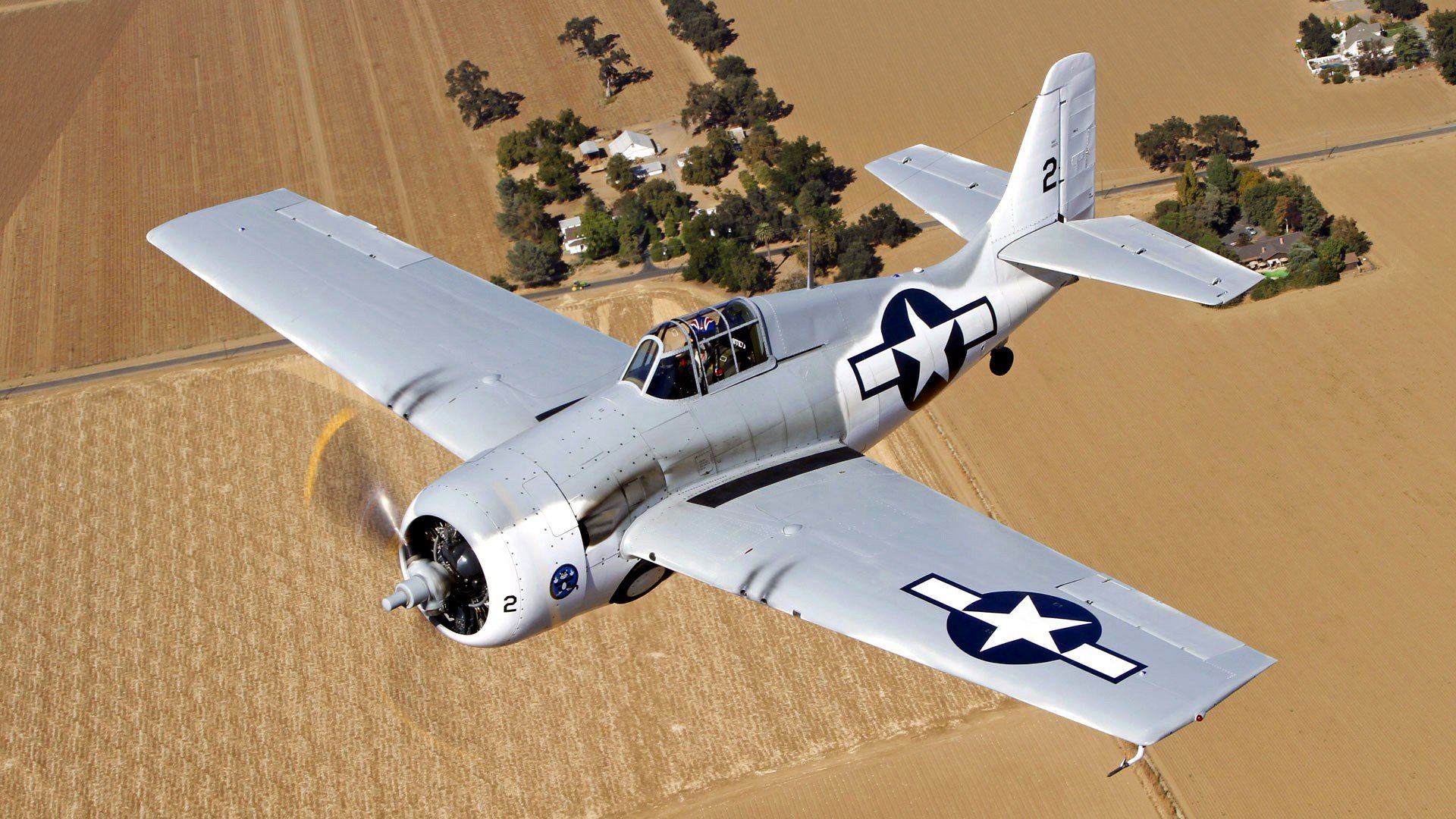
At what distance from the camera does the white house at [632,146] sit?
4312 centimetres

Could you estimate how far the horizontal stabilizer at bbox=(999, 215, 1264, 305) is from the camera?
1905cm

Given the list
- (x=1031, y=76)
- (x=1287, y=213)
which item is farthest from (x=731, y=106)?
(x=1287, y=213)

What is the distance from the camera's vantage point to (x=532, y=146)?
43.3 meters

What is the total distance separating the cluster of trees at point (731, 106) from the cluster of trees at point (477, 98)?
24.7 feet

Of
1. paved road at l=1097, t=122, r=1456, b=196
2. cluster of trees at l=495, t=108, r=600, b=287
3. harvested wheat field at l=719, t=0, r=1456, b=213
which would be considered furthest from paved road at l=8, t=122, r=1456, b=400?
cluster of trees at l=495, t=108, r=600, b=287

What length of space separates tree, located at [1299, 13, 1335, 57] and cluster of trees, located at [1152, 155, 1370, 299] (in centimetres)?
1034

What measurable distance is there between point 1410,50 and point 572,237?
1405 inches

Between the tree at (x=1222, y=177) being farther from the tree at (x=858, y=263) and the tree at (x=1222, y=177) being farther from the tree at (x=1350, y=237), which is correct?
the tree at (x=858, y=263)

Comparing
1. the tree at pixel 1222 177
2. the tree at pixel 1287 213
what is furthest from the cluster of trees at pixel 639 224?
the tree at pixel 1287 213

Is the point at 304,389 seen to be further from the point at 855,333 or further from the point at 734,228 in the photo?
the point at 855,333

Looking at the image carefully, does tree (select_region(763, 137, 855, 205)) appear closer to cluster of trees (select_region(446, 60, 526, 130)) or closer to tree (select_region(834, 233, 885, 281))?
tree (select_region(834, 233, 885, 281))

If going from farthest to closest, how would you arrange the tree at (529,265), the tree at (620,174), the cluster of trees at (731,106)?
1. the cluster of trees at (731,106)
2. the tree at (620,174)
3. the tree at (529,265)

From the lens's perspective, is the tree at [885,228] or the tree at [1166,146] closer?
the tree at [885,228]

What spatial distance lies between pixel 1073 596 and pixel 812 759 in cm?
920
